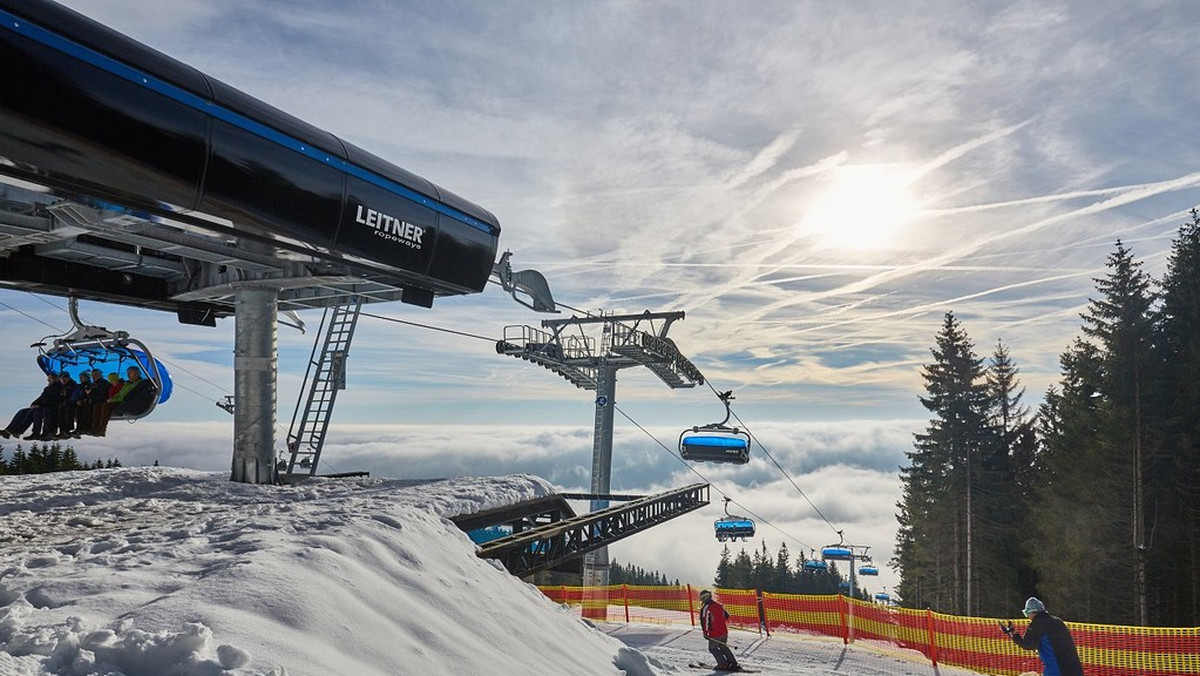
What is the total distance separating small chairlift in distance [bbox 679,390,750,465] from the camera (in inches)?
773

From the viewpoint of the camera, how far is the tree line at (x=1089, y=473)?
2417cm

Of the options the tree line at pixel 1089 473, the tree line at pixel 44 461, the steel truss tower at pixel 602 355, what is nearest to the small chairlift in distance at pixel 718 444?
the steel truss tower at pixel 602 355

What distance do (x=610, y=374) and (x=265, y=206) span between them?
14.9m

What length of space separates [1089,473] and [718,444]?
58.0 feet

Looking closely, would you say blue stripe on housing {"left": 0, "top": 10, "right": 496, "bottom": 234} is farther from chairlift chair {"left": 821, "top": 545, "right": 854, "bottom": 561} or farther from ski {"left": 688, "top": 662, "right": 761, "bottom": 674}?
chairlift chair {"left": 821, "top": 545, "right": 854, "bottom": 561}

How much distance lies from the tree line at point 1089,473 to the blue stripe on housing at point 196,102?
26.6 meters

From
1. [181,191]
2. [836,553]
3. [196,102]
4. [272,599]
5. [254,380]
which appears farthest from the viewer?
[836,553]

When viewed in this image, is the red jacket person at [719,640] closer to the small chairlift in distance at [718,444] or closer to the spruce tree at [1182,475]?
the small chairlift in distance at [718,444]

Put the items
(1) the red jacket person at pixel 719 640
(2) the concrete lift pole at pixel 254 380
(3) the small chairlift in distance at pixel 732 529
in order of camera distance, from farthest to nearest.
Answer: (3) the small chairlift in distance at pixel 732 529, (2) the concrete lift pole at pixel 254 380, (1) the red jacket person at pixel 719 640

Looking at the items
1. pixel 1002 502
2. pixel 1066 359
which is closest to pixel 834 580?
pixel 1002 502

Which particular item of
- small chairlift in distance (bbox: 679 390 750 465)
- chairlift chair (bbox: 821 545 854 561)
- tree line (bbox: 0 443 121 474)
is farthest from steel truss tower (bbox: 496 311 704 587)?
tree line (bbox: 0 443 121 474)

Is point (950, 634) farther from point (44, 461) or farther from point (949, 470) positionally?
point (44, 461)

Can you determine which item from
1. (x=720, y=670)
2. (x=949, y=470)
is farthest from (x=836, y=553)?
(x=720, y=670)

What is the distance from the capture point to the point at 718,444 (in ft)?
65.0
